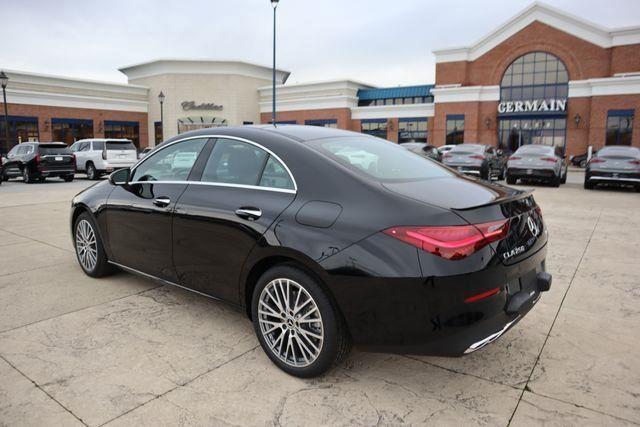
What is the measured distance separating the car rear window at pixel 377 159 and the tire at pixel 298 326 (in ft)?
2.68

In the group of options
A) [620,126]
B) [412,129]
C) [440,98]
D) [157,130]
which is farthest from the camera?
[157,130]

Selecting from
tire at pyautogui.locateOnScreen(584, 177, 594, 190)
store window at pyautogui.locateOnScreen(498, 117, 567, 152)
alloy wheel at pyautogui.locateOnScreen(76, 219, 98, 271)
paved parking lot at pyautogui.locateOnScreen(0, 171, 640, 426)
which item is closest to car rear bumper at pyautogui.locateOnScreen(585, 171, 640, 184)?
tire at pyautogui.locateOnScreen(584, 177, 594, 190)

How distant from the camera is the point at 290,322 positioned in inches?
119

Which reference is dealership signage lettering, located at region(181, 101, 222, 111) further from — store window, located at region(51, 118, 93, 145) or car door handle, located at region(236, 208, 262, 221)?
car door handle, located at region(236, 208, 262, 221)

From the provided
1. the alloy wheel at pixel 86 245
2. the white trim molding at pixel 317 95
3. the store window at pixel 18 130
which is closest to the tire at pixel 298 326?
the alloy wheel at pixel 86 245

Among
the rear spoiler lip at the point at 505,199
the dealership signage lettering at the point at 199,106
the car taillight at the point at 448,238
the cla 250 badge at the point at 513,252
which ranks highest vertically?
the dealership signage lettering at the point at 199,106

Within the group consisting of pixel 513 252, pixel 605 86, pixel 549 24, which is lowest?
pixel 513 252

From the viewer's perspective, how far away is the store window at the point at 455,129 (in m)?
40.2

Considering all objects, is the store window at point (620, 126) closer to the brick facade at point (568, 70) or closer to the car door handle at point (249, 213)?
the brick facade at point (568, 70)

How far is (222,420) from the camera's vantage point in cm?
260

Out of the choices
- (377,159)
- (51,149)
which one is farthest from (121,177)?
(51,149)

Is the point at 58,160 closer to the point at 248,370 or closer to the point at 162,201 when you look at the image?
the point at 162,201

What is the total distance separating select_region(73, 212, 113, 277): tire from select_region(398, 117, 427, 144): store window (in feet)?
132

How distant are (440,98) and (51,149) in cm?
3123
